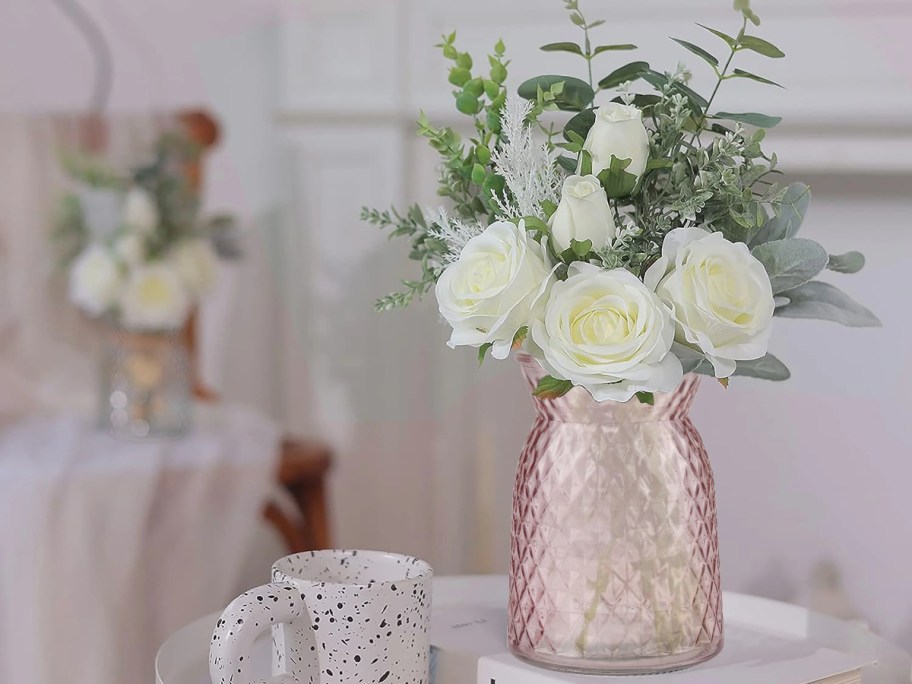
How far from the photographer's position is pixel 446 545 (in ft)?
6.53

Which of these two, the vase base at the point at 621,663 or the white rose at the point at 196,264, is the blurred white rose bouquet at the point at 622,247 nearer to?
the vase base at the point at 621,663

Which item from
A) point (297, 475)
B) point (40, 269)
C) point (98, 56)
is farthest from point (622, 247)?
point (98, 56)

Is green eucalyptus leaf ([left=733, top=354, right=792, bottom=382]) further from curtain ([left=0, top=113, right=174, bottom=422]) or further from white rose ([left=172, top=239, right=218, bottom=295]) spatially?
curtain ([left=0, top=113, right=174, bottom=422])

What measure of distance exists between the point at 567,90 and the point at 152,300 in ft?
3.90

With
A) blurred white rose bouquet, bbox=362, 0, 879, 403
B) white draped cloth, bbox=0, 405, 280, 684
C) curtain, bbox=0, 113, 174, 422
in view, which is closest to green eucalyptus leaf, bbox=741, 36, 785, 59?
blurred white rose bouquet, bbox=362, 0, 879, 403

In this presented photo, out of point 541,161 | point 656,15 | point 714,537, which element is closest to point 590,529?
point 714,537

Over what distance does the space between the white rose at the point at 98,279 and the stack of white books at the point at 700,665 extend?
1.09 m

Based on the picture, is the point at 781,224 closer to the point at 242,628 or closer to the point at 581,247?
the point at 581,247

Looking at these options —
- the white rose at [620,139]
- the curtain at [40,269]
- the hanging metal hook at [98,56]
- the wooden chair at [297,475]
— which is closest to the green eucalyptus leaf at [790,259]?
the white rose at [620,139]

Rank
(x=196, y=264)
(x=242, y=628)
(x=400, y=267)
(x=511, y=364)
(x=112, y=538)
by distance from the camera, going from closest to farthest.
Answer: (x=242, y=628), (x=112, y=538), (x=511, y=364), (x=196, y=264), (x=400, y=267)

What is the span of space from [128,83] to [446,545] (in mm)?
977

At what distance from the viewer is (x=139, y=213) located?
187 centimetres

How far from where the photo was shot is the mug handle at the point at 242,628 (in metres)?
0.70

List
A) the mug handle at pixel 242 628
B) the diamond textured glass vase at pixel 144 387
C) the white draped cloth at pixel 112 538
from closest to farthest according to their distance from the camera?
the mug handle at pixel 242 628, the white draped cloth at pixel 112 538, the diamond textured glass vase at pixel 144 387
